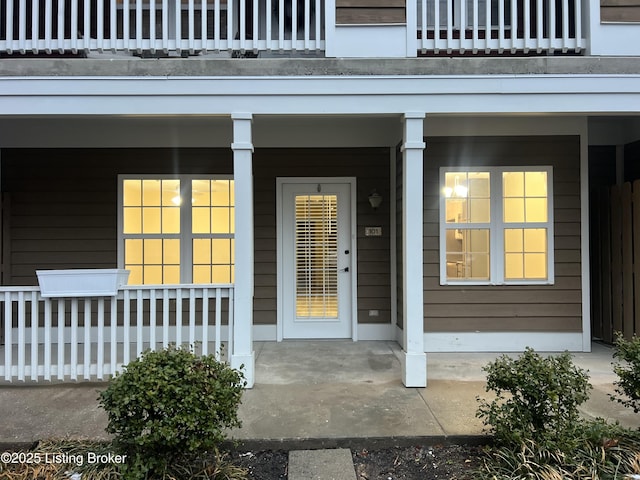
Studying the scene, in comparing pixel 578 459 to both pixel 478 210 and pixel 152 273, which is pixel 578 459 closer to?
pixel 478 210

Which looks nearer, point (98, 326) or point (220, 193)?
point (98, 326)

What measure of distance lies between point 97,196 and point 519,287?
5.00 meters

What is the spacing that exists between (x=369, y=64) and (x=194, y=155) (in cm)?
252

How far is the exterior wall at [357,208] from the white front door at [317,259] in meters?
0.15

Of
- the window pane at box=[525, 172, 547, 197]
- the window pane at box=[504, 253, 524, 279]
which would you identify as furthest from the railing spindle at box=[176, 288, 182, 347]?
the window pane at box=[525, 172, 547, 197]

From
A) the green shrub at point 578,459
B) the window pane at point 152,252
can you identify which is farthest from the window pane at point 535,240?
the window pane at point 152,252

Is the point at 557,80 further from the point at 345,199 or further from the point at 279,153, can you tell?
the point at 279,153

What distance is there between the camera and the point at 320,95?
144 inches

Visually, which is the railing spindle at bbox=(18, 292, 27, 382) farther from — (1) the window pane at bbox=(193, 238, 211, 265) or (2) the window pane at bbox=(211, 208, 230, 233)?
(2) the window pane at bbox=(211, 208, 230, 233)

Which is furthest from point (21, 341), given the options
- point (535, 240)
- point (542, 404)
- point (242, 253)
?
point (535, 240)

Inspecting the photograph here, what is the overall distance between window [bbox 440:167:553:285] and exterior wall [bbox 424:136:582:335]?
83mm

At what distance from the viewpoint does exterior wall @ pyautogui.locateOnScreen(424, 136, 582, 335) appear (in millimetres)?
4883

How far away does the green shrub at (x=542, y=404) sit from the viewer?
2.38m

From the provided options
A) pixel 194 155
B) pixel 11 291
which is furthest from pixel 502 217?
pixel 11 291
